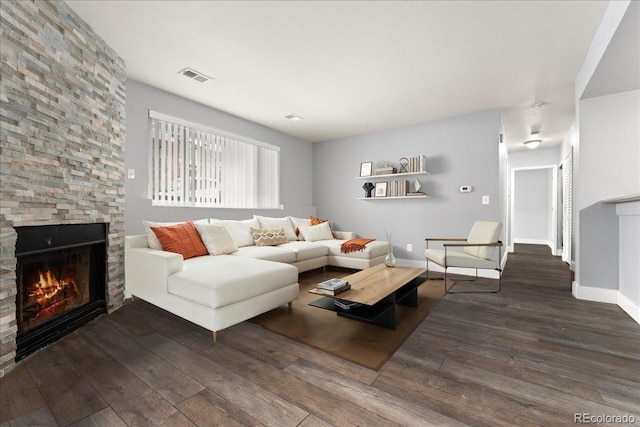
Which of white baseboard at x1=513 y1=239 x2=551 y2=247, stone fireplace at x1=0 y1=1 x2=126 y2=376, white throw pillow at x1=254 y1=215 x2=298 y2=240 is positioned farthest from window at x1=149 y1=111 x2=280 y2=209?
white baseboard at x1=513 y1=239 x2=551 y2=247

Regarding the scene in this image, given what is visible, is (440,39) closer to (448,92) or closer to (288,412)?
(448,92)

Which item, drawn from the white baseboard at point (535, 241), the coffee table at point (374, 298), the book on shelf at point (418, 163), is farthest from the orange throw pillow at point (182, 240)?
the white baseboard at point (535, 241)

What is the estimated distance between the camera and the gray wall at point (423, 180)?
14.8 feet

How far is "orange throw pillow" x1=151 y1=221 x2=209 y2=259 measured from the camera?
2.98 metres

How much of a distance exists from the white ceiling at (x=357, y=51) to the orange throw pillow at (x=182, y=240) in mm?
1747

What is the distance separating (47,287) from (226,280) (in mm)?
1449

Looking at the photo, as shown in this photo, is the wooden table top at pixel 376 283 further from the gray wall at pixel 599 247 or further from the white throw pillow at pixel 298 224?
the white throw pillow at pixel 298 224

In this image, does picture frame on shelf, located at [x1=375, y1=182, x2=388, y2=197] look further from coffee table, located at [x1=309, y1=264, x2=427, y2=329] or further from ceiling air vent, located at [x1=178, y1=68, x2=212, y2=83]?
ceiling air vent, located at [x1=178, y1=68, x2=212, y2=83]

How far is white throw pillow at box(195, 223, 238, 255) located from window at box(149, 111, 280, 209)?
79 cm

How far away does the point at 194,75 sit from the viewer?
3285 mm

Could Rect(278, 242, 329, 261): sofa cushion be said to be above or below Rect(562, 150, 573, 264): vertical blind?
below

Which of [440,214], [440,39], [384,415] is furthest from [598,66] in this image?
[384,415]

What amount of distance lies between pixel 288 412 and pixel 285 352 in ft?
2.00

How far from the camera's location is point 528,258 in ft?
19.9
